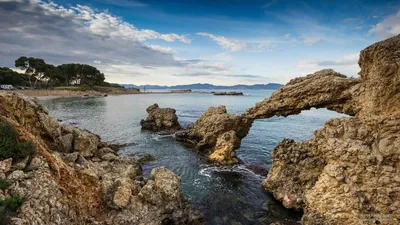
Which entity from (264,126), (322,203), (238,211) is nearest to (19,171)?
(238,211)

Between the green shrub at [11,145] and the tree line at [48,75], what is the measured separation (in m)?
130

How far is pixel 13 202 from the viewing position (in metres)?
10.6

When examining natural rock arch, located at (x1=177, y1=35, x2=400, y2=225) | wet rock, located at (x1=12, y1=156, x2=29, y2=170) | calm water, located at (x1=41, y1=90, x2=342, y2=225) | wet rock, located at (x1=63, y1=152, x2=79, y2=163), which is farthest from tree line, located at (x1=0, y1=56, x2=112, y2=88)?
natural rock arch, located at (x1=177, y1=35, x2=400, y2=225)

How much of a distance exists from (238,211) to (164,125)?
33.9m

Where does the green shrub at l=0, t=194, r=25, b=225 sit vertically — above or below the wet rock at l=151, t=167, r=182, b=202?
above

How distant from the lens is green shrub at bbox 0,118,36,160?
12.7 metres

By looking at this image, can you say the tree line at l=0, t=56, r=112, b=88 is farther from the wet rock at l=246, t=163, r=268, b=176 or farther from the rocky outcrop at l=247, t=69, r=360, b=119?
the rocky outcrop at l=247, t=69, r=360, b=119

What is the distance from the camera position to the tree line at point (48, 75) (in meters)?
120

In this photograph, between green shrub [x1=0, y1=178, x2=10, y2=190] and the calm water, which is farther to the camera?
the calm water

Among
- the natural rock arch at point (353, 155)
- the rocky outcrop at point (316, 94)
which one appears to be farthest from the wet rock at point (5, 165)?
the rocky outcrop at point (316, 94)

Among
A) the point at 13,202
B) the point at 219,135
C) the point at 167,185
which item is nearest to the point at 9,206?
the point at 13,202

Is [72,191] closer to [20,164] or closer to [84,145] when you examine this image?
[20,164]

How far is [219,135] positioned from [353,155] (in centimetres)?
2037

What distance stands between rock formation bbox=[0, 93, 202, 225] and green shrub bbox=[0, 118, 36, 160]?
Answer: 388 mm
